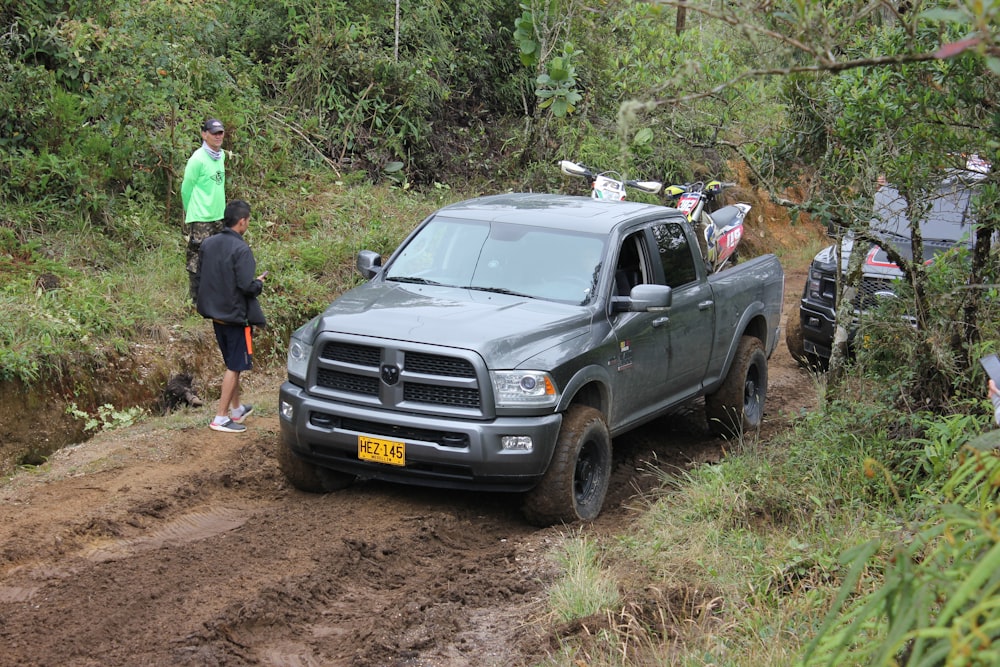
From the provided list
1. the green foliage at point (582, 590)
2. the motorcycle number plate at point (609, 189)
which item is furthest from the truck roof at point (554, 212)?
the motorcycle number plate at point (609, 189)

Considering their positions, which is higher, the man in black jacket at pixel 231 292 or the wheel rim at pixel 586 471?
the man in black jacket at pixel 231 292

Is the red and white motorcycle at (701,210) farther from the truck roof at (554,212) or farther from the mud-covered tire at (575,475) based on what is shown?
the mud-covered tire at (575,475)

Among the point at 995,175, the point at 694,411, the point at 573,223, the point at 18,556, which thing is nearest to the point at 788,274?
the point at 694,411

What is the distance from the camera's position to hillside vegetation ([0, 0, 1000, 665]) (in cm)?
407

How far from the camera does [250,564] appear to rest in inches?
236

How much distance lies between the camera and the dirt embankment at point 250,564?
5.05 m

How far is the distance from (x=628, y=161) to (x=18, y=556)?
11.7 m

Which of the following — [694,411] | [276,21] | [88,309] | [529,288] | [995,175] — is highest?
[276,21]

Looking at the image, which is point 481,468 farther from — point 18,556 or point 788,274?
point 788,274

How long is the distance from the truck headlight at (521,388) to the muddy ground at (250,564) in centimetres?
84

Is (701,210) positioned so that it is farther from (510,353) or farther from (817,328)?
(510,353)

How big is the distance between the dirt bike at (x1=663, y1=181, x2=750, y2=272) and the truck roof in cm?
261

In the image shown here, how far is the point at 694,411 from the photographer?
10.3 metres

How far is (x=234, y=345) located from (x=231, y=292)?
49 cm
